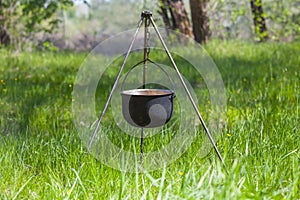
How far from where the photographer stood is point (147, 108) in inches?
88.2

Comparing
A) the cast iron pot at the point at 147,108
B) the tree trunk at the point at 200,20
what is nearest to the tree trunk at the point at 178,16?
the tree trunk at the point at 200,20

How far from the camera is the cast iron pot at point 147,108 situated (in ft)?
7.32

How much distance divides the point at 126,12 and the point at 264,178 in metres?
35.5

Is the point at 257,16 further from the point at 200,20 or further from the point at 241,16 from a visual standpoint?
the point at 241,16

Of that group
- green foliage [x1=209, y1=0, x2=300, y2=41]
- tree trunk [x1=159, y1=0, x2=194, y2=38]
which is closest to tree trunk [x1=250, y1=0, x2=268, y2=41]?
green foliage [x1=209, y1=0, x2=300, y2=41]

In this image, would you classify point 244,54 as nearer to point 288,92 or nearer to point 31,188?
point 288,92

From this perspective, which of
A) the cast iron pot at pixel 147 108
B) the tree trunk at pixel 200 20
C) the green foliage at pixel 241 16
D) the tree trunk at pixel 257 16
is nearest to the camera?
the cast iron pot at pixel 147 108

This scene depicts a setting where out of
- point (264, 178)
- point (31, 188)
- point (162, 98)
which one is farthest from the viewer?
point (162, 98)

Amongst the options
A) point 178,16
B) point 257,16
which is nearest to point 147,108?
point 257,16

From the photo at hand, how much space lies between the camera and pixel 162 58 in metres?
Result: 6.41

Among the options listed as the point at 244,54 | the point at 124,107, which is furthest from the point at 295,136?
the point at 244,54

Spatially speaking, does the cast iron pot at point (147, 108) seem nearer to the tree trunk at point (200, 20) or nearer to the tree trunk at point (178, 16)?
the tree trunk at point (200, 20)

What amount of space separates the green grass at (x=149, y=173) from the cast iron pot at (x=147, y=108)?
0.80 ft

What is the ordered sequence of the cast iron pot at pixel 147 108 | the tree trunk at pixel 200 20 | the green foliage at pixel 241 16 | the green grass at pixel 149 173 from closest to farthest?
the green grass at pixel 149 173, the cast iron pot at pixel 147 108, the tree trunk at pixel 200 20, the green foliage at pixel 241 16
